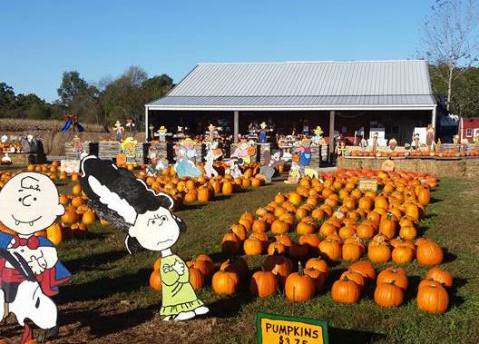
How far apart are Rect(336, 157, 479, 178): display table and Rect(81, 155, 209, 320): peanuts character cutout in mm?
14072

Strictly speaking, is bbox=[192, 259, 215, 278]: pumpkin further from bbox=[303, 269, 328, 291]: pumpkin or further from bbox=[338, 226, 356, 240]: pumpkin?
bbox=[338, 226, 356, 240]: pumpkin

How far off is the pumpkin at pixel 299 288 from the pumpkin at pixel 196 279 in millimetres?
898

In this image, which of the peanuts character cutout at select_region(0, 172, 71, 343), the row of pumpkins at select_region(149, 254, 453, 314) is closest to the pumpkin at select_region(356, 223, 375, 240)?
the row of pumpkins at select_region(149, 254, 453, 314)

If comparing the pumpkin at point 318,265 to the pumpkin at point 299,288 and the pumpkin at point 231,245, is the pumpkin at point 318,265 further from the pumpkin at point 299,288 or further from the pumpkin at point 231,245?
the pumpkin at point 231,245

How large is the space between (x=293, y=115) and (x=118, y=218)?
2477 cm

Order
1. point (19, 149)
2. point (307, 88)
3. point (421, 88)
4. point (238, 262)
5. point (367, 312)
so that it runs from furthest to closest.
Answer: point (307, 88) < point (421, 88) < point (19, 149) < point (238, 262) < point (367, 312)

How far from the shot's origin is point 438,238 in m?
8.02

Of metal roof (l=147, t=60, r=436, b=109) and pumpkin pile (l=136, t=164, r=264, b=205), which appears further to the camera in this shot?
metal roof (l=147, t=60, r=436, b=109)

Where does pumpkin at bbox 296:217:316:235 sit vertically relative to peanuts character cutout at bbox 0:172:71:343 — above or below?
below

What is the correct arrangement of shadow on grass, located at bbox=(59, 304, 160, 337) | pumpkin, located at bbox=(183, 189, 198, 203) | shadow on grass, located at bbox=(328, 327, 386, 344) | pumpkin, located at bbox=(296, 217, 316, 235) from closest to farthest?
shadow on grass, located at bbox=(328, 327, 386, 344) → shadow on grass, located at bbox=(59, 304, 160, 337) → pumpkin, located at bbox=(296, 217, 316, 235) → pumpkin, located at bbox=(183, 189, 198, 203)

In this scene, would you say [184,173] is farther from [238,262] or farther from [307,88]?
[307,88]

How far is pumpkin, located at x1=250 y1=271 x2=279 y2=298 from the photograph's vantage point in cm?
550

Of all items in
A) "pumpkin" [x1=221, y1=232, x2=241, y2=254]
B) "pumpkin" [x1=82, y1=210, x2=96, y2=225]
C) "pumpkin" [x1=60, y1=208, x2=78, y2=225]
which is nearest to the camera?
"pumpkin" [x1=221, y1=232, x2=241, y2=254]

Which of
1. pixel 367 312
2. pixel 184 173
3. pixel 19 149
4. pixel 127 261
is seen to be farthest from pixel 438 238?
pixel 19 149
